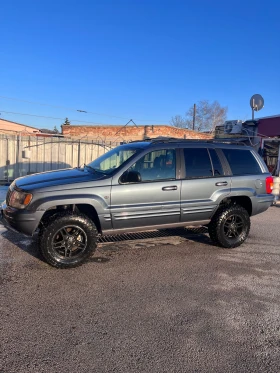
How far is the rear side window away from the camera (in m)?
5.60

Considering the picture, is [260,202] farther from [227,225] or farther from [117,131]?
[117,131]

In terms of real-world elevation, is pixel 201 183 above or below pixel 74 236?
above

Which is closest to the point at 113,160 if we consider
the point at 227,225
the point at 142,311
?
the point at 227,225

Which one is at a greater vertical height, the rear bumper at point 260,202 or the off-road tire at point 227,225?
the rear bumper at point 260,202

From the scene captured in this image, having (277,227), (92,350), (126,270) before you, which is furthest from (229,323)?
(277,227)

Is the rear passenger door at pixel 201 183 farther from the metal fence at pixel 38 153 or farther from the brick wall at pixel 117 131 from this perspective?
the brick wall at pixel 117 131

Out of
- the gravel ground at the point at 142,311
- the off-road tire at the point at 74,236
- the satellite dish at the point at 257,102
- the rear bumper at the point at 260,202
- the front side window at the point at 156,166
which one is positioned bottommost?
the gravel ground at the point at 142,311

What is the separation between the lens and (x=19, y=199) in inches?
172

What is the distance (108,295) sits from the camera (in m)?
3.68

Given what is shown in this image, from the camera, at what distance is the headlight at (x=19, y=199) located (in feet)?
14.0

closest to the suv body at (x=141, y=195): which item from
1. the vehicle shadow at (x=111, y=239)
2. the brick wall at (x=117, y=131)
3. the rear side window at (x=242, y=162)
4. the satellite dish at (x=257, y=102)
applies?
the rear side window at (x=242, y=162)

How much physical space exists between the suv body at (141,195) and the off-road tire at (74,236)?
14mm

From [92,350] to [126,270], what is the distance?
179 cm

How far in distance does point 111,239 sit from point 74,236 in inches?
54.8
